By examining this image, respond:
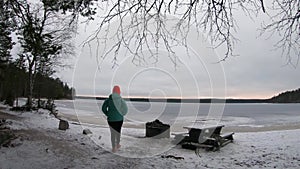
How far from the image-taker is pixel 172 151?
9.02m

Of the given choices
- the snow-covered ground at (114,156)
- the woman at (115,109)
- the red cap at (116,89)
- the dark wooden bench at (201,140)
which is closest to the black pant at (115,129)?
the woman at (115,109)

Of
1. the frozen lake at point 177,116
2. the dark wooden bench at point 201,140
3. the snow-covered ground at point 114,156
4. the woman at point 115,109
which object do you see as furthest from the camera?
the frozen lake at point 177,116

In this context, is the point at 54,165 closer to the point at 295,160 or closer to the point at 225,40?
the point at 225,40

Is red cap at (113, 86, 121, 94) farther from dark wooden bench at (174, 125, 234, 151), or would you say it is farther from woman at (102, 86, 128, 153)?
dark wooden bench at (174, 125, 234, 151)

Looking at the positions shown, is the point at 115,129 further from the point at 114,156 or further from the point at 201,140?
the point at 201,140

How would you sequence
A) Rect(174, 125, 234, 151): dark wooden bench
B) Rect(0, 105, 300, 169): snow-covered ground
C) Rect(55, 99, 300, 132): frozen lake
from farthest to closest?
Rect(55, 99, 300, 132): frozen lake → Rect(174, 125, 234, 151): dark wooden bench → Rect(0, 105, 300, 169): snow-covered ground

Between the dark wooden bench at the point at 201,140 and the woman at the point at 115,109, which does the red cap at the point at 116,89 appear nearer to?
the woman at the point at 115,109

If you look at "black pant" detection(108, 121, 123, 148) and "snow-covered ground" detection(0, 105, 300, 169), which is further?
"black pant" detection(108, 121, 123, 148)

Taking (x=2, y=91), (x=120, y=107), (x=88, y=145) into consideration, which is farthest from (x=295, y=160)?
(x=2, y=91)

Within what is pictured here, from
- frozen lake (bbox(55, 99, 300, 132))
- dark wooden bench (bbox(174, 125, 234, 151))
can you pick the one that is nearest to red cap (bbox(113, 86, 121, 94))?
frozen lake (bbox(55, 99, 300, 132))

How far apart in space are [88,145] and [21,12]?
13.4ft

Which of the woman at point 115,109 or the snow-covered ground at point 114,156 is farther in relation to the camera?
the woman at point 115,109

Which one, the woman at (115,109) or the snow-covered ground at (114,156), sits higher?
the woman at (115,109)

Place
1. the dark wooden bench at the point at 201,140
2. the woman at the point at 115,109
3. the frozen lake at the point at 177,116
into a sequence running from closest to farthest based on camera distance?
the woman at the point at 115,109, the dark wooden bench at the point at 201,140, the frozen lake at the point at 177,116
